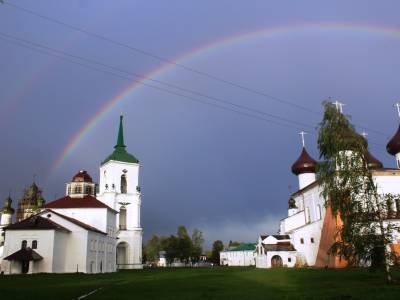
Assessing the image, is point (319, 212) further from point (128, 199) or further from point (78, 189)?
point (78, 189)

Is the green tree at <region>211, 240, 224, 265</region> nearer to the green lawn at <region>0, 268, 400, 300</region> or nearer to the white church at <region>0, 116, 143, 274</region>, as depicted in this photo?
the white church at <region>0, 116, 143, 274</region>

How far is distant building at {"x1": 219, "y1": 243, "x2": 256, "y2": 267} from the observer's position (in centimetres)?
14629

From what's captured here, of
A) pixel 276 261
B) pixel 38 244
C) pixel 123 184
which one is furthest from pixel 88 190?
pixel 276 261

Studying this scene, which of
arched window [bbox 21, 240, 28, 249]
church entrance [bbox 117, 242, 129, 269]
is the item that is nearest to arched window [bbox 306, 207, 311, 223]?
church entrance [bbox 117, 242, 129, 269]

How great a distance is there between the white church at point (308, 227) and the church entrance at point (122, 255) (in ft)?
85.0

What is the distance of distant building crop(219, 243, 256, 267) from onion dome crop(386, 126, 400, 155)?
89494 millimetres

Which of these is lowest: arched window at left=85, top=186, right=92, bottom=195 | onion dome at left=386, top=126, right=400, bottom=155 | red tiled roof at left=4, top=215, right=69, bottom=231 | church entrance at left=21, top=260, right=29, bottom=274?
church entrance at left=21, top=260, right=29, bottom=274

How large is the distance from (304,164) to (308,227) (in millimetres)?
12837

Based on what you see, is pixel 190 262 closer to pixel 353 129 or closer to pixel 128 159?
pixel 128 159

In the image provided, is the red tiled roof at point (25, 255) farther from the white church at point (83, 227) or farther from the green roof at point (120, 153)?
the green roof at point (120, 153)

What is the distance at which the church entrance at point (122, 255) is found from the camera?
8319 cm

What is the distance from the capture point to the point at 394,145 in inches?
2347

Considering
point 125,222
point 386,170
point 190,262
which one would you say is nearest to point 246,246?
point 190,262

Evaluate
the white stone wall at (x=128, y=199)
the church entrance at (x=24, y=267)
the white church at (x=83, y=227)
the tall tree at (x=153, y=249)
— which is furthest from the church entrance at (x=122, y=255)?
the tall tree at (x=153, y=249)
